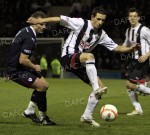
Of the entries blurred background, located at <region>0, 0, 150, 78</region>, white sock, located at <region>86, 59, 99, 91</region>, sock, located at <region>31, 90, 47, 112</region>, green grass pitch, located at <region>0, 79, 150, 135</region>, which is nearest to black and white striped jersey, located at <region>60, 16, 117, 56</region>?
white sock, located at <region>86, 59, 99, 91</region>

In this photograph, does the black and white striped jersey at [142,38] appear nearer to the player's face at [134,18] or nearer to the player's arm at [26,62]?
the player's face at [134,18]

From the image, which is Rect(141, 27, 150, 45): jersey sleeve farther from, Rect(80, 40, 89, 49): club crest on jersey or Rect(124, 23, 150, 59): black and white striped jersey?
Rect(80, 40, 89, 49): club crest on jersey

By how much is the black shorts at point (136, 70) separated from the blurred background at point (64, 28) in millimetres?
15886

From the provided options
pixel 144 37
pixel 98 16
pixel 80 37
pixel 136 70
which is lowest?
pixel 136 70

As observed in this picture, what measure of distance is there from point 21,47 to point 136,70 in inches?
128

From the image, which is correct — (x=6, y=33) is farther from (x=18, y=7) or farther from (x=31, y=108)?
(x=31, y=108)

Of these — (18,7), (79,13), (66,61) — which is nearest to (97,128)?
(66,61)

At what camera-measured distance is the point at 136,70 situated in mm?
11211

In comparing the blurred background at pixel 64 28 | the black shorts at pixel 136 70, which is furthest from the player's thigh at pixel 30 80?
the blurred background at pixel 64 28

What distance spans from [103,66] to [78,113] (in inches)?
733

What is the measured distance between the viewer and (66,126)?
880cm

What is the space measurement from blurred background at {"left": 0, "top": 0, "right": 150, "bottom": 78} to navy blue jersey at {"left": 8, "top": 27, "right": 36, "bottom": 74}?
1746cm

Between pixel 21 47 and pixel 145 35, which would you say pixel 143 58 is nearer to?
pixel 145 35

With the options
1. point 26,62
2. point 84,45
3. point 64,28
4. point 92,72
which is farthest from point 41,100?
point 64,28
